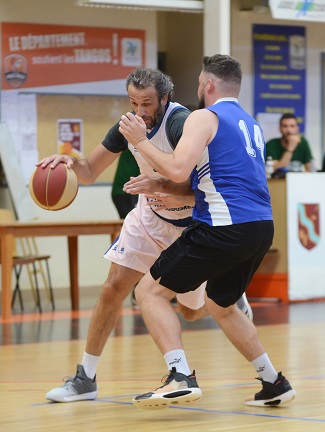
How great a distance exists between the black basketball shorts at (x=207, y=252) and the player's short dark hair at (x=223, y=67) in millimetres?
711

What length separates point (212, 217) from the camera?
16.5 ft

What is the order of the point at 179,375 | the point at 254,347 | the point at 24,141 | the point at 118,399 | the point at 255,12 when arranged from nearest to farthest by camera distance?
1. the point at 179,375
2. the point at 254,347
3. the point at 118,399
4. the point at 24,141
5. the point at 255,12

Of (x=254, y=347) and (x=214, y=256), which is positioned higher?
(x=214, y=256)

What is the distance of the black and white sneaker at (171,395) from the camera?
4832 mm

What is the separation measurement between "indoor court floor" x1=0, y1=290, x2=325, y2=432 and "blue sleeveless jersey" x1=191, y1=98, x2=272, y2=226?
37.6 inches

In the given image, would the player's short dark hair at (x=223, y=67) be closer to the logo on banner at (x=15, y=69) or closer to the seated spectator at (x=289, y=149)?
the seated spectator at (x=289, y=149)

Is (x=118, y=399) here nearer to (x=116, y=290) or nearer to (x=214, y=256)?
(x=116, y=290)

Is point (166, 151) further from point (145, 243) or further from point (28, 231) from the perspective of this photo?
point (28, 231)

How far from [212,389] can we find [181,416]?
90 cm

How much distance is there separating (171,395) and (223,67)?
1558 mm

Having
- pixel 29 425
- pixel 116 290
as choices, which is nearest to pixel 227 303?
pixel 116 290

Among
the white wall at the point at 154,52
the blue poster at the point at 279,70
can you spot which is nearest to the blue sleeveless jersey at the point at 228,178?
the white wall at the point at 154,52

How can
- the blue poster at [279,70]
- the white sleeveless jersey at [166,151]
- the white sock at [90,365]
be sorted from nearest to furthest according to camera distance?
the white sleeveless jersey at [166,151] < the white sock at [90,365] < the blue poster at [279,70]

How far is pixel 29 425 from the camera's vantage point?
496cm
